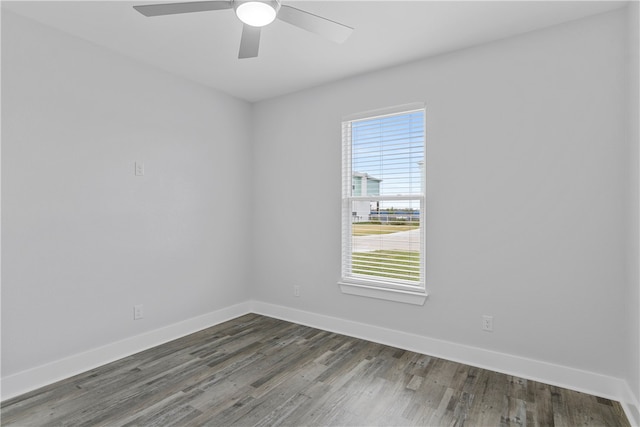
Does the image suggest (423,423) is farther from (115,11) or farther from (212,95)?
(212,95)

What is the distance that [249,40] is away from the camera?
2.04m

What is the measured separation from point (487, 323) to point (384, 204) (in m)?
1.34

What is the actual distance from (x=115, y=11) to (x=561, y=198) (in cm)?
336

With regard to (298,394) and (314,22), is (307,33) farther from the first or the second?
(298,394)

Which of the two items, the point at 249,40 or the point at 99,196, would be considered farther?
the point at 99,196

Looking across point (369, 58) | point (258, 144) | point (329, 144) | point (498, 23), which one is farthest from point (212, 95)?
point (498, 23)

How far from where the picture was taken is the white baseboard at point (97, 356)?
2.33 meters

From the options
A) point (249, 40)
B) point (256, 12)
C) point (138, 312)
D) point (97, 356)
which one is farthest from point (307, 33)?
point (97, 356)

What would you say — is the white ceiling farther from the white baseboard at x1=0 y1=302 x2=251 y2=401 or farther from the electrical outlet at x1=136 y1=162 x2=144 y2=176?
the white baseboard at x1=0 y1=302 x2=251 y2=401

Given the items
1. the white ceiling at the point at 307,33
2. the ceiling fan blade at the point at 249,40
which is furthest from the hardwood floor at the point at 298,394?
the white ceiling at the point at 307,33

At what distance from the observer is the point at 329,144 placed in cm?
364

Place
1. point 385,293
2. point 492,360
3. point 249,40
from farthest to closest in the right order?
point 385,293 → point 492,360 → point 249,40

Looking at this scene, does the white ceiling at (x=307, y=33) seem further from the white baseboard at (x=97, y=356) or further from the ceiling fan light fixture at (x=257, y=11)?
the white baseboard at (x=97, y=356)

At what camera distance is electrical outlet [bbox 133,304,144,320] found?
3.05m
